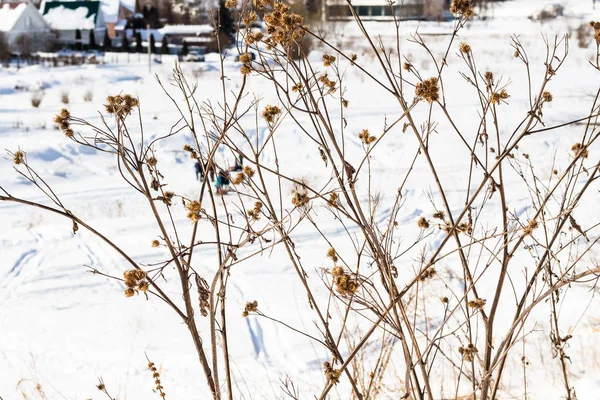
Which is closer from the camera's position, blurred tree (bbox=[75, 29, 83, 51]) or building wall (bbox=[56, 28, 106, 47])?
blurred tree (bbox=[75, 29, 83, 51])

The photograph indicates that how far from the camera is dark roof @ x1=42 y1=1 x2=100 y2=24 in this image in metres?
36.4

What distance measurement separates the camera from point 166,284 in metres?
5.03

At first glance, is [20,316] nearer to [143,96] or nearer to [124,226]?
[124,226]

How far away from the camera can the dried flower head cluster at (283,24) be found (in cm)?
147

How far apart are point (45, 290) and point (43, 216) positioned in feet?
9.70

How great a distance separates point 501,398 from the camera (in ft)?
10.4

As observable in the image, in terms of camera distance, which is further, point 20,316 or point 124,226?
point 124,226

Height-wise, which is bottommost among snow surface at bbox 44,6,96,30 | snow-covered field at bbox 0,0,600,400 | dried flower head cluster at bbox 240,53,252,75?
snow-covered field at bbox 0,0,600,400

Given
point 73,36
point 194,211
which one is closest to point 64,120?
point 194,211

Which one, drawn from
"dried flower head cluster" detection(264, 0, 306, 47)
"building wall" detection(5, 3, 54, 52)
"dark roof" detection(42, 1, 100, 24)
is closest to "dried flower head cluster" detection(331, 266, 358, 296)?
"dried flower head cluster" detection(264, 0, 306, 47)

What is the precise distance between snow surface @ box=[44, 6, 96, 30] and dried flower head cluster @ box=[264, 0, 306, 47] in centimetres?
3717

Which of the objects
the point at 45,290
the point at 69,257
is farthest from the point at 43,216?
the point at 45,290

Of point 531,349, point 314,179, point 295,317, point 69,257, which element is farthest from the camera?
point 314,179

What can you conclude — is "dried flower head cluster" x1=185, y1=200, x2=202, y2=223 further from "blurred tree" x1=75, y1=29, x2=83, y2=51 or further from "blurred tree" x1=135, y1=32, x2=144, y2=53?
"blurred tree" x1=75, y1=29, x2=83, y2=51
